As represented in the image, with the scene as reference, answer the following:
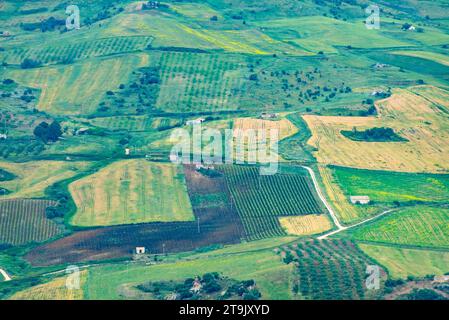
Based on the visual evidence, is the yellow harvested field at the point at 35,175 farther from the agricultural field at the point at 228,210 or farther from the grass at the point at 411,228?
the grass at the point at 411,228

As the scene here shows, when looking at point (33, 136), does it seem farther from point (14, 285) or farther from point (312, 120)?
point (14, 285)

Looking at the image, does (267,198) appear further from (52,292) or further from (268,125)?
(52,292)

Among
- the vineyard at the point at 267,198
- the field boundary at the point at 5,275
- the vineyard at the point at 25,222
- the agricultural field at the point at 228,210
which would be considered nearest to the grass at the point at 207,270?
the agricultural field at the point at 228,210

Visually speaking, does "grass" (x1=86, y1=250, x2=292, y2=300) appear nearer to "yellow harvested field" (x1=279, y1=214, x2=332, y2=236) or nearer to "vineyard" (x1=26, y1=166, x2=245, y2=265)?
"vineyard" (x1=26, y1=166, x2=245, y2=265)

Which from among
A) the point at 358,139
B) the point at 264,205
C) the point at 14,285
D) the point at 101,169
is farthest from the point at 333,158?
the point at 14,285

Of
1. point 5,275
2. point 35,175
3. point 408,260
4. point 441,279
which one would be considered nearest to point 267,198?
point 408,260

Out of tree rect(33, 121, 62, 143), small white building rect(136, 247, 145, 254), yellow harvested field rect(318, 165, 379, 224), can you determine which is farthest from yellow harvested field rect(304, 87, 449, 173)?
tree rect(33, 121, 62, 143)

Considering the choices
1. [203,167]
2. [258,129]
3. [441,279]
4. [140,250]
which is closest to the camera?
[441,279]
